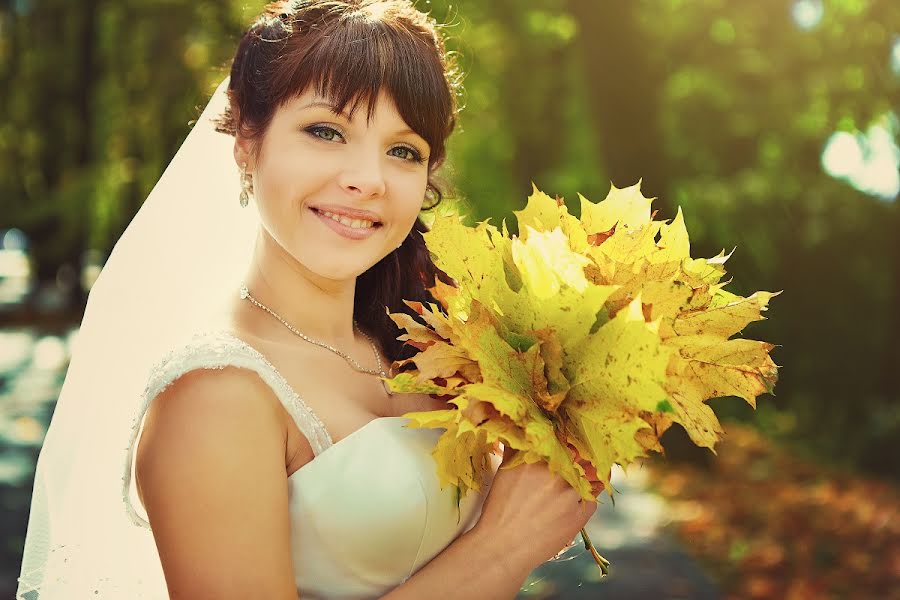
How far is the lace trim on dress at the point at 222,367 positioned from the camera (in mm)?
2293

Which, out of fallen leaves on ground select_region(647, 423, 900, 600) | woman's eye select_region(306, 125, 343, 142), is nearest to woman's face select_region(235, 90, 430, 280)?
woman's eye select_region(306, 125, 343, 142)

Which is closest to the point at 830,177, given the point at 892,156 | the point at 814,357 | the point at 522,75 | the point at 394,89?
the point at 892,156

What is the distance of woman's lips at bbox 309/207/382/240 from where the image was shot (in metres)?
2.59

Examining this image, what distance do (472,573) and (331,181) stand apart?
1036 mm

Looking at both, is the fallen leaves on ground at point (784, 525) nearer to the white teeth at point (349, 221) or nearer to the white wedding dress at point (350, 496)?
the white wedding dress at point (350, 496)

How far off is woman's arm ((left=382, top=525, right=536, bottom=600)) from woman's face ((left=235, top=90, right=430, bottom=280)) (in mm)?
786

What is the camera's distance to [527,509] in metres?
2.41

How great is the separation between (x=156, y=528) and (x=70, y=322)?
2079 centimetres

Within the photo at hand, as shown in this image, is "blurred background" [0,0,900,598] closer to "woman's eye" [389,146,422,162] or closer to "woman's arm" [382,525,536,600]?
"woman's eye" [389,146,422,162]

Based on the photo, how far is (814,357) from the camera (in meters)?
12.4

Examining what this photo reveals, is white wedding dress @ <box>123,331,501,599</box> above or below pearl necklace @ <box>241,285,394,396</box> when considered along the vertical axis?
below

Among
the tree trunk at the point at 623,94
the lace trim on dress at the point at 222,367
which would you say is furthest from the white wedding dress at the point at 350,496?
the tree trunk at the point at 623,94

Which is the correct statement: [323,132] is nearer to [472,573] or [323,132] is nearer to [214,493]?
[214,493]

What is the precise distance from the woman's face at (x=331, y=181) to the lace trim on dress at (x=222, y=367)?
0.34m
